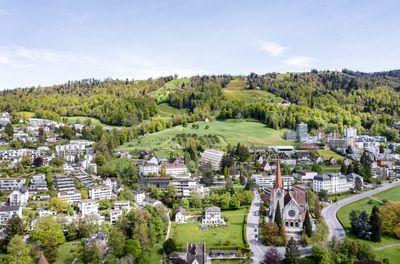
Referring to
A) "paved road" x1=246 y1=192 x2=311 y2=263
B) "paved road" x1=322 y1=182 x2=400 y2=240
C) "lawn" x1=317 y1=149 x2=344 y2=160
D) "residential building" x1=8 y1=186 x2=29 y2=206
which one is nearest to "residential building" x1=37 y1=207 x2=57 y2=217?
"residential building" x1=8 y1=186 x2=29 y2=206

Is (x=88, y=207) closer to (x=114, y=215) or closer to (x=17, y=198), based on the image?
(x=114, y=215)

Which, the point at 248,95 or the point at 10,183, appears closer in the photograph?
the point at 10,183

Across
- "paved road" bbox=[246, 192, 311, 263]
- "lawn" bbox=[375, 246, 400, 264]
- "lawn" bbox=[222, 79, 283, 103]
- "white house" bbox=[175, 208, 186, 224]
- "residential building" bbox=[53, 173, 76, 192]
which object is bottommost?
"lawn" bbox=[375, 246, 400, 264]

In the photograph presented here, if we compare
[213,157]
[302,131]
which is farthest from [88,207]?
[302,131]

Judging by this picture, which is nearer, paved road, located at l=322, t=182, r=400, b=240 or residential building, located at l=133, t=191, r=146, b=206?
paved road, located at l=322, t=182, r=400, b=240

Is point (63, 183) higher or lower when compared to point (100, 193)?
higher

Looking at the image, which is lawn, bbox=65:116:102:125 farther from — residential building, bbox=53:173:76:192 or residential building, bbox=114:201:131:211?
residential building, bbox=114:201:131:211

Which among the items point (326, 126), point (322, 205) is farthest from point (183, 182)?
point (326, 126)
